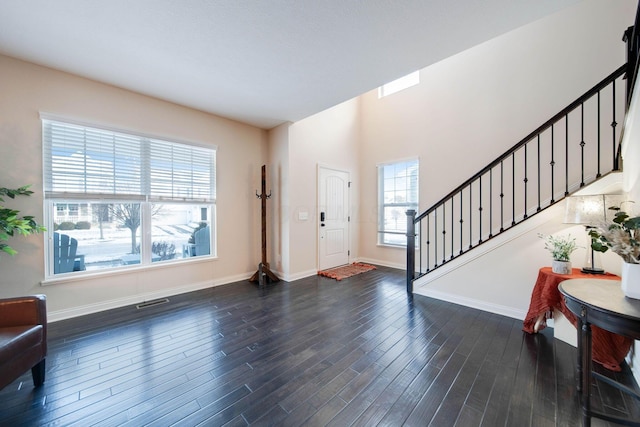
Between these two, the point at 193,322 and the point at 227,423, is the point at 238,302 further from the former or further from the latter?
the point at 227,423

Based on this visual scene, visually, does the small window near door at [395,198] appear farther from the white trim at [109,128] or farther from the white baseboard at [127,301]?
the white trim at [109,128]

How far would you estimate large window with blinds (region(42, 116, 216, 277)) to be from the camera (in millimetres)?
2805

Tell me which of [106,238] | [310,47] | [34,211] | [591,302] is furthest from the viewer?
[106,238]

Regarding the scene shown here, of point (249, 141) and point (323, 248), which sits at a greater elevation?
point (249, 141)

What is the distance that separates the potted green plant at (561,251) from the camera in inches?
87.5

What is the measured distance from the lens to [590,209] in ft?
6.61

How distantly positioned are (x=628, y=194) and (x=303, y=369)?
2.95 m

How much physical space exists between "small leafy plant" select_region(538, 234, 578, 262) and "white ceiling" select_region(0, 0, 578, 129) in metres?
2.02

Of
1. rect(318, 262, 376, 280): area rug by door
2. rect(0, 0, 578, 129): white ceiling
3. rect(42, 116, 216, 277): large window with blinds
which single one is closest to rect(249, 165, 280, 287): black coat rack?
rect(42, 116, 216, 277): large window with blinds

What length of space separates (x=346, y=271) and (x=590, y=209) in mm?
3523

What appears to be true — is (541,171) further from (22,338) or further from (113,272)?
(113,272)

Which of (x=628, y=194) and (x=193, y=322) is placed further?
(x=193, y=322)

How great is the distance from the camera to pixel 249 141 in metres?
4.47

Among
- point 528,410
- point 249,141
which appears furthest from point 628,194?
point 249,141
